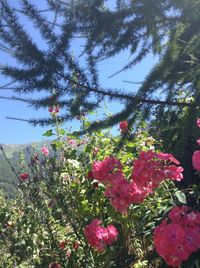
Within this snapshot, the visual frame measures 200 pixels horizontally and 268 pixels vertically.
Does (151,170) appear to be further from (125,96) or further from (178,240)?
(178,240)

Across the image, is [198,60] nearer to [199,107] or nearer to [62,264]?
[199,107]

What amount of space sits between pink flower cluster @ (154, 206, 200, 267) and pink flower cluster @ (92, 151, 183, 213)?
85cm

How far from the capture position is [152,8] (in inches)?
97.0

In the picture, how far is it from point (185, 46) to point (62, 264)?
2.39 meters

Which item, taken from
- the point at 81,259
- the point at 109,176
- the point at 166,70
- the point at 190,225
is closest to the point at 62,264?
the point at 81,259

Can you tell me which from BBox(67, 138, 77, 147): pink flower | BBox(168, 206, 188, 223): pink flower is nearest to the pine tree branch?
BBox(168, 206, 188, 223): pink flower

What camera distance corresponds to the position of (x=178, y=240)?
1931mm

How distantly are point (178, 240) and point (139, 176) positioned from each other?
0.95m

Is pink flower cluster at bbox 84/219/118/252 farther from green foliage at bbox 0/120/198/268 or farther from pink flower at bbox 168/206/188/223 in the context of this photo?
pink flower at bbox 168/206/188/223

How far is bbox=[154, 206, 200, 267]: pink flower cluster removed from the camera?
1938 millimetres

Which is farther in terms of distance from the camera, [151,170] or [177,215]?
[151,170]

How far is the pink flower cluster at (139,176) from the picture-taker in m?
2.85

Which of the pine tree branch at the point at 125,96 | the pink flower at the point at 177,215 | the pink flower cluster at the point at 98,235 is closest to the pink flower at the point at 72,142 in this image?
the pink flower cluster at the point at 98,235

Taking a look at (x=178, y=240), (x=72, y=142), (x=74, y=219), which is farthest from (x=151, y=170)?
(x=72, y=142)
